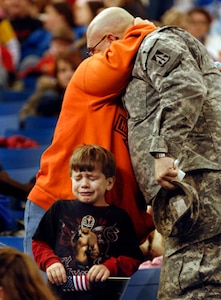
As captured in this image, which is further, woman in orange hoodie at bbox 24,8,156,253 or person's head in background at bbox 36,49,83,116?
person's head in background at bbox 36,49,83,116

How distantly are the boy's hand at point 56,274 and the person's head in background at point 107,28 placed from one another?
88 cm

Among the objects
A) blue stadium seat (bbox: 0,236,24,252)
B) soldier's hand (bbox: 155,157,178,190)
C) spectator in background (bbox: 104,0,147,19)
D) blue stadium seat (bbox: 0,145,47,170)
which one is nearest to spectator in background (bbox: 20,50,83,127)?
blue stadium seat (bbox: 0,145,47,170)

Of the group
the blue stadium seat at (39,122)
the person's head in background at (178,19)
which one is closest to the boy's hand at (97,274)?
the person's head in background at (178,19)

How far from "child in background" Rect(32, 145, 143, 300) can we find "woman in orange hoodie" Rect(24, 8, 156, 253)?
0.30 ft

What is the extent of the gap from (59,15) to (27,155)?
349 centimetres

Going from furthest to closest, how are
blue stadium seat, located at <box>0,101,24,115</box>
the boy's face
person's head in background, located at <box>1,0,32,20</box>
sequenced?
1. person's head in background, located at <box>1,0,32,20</box>
2. blue stadium seat, located at <box>0,101,24,115</box>
3. the boy's face

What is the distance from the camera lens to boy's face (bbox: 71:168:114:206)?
16.0ft

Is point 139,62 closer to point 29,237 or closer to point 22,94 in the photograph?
point 29,237

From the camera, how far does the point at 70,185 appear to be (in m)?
5.04

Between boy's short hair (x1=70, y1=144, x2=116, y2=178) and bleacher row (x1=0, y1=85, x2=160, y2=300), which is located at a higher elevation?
boy's short hair (x1=70, y1=144, x2=116, y2=178)

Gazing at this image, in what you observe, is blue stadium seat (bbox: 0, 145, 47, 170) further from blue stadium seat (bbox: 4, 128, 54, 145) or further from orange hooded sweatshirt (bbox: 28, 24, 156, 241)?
orange hooded sweatshirt (bbox: 28, 24, 156, 241)

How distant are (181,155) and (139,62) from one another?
1.31ft

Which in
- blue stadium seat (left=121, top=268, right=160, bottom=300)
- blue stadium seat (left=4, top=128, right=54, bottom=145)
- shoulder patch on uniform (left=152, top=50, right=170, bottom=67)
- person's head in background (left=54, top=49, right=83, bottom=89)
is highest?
shoulder patch on uniform (left=152, top=50, right=170, bottom=67)

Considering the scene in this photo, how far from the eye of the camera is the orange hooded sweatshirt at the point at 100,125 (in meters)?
4.77
